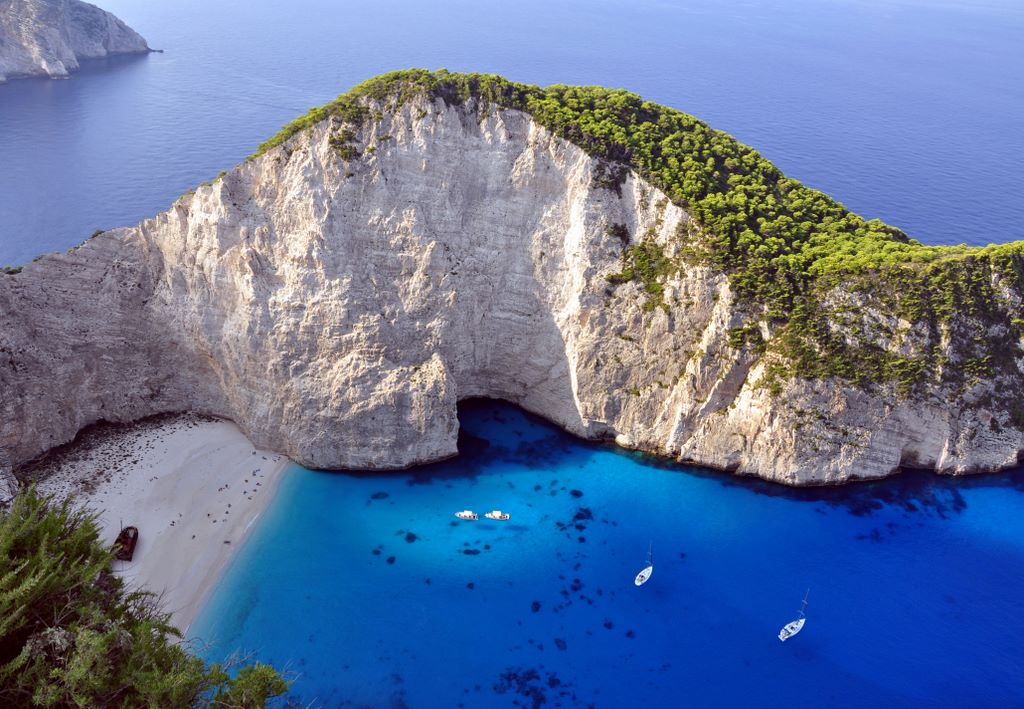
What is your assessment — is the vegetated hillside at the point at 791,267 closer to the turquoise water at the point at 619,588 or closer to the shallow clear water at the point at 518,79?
the turquoise water at the point at 619,588

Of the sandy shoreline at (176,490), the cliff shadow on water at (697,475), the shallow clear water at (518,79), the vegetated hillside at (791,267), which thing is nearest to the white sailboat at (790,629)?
the cliff shadow on water at (697,475)

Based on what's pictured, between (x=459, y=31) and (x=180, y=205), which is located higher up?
(x=459, y=31)

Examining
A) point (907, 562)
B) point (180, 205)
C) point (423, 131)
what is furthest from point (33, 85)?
point (907, 562)

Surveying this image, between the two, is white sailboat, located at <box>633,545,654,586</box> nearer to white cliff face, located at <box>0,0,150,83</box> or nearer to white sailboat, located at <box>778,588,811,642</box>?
white sailboat, located at <box>778,588,811,642</box>

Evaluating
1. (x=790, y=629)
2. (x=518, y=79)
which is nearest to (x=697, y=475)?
(x=790, y=629)

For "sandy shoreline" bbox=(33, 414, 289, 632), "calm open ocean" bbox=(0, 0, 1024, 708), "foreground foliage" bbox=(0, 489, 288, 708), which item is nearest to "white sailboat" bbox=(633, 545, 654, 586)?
"calm open ocean" bbox=(0, 0, 1024, 708)

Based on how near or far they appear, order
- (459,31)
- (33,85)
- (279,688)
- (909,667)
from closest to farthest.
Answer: (279,688), (909,667), (33,85), (459,31)

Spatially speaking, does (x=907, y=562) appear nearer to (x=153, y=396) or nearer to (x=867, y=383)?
(x=867, y=383)
